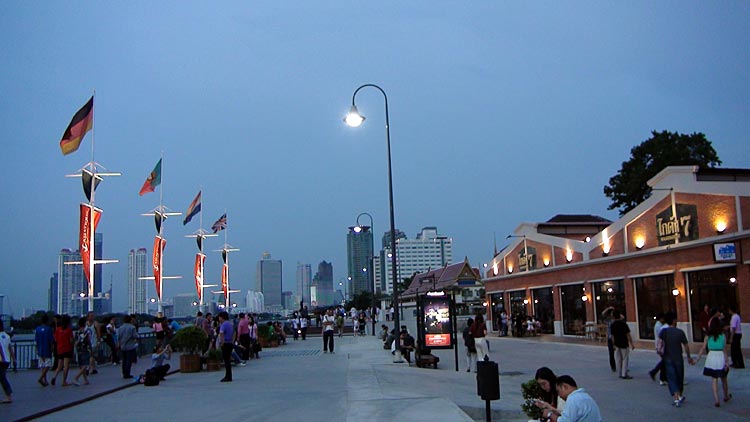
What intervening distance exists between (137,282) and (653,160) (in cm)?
5958

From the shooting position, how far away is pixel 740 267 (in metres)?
22.6

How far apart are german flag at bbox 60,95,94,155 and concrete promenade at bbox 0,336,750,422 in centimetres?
824

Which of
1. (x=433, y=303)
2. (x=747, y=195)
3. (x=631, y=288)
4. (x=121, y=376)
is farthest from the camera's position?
(x=631, y=288)

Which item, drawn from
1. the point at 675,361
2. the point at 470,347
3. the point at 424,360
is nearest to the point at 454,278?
the point at 424,360

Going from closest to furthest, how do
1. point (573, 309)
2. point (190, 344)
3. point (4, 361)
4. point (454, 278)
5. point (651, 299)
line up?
point (4, 361) → point (190, 344) → point (651, 299) → point (573, 309) → point (454, 278)

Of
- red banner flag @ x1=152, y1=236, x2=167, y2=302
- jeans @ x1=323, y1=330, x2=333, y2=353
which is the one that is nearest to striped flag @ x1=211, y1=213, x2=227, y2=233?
red banner flag @ x1=152, y1=236, x2=167, y2=302

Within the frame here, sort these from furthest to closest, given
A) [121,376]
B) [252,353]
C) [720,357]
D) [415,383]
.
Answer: [252,353]
[121,376]
[415,383]
[720,357]

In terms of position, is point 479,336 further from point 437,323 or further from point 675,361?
point 437,323

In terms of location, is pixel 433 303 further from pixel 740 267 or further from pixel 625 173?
pixel 625 173

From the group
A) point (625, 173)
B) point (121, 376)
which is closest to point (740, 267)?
point (121, 376)

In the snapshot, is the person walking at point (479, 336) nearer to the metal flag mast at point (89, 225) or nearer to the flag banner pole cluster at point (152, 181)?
the metal flag mast at point (89, 225)

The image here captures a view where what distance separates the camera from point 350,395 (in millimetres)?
13109

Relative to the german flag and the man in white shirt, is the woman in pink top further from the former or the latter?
the man in white shirt

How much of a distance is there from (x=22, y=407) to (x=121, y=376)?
20.6 feet
